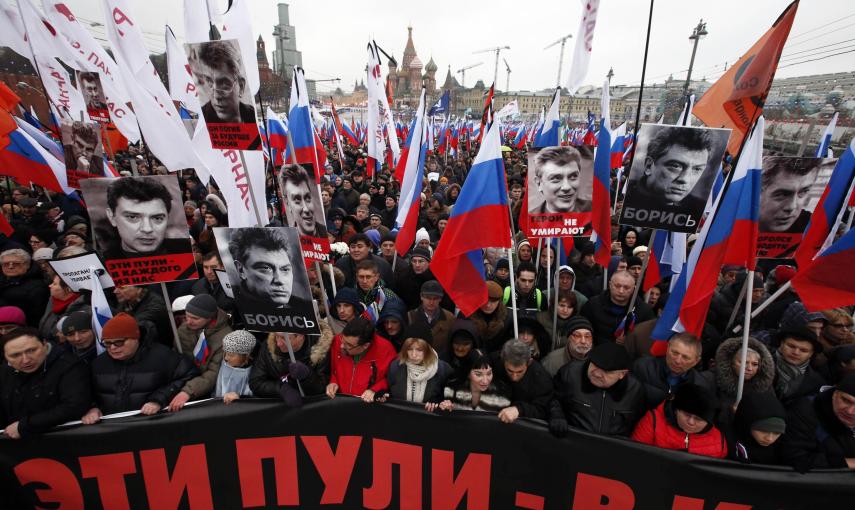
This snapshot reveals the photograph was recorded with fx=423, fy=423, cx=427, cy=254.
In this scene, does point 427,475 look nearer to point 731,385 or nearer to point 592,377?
point 592,377

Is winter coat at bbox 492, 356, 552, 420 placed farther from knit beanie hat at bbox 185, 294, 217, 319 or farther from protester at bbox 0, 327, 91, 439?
protester at bbox 0, 327, 91, 439

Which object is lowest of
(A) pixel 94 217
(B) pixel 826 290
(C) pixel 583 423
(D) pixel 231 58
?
(C) pixel 583 423

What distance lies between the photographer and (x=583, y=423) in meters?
2.95

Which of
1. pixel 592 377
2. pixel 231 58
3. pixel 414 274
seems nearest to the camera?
pixel 592 377

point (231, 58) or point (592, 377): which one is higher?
point (231, 58)

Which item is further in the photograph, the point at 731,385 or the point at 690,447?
the point at 731,385

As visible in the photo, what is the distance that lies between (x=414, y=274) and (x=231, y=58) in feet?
10.1

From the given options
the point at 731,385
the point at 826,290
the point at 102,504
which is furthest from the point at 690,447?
the point at 102,504

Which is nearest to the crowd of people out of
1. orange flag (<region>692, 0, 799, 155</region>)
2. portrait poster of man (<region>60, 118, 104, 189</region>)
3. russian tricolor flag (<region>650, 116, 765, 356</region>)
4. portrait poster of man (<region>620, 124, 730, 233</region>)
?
russian tricolor flag (<region>650, 116, 765, 356</region>)

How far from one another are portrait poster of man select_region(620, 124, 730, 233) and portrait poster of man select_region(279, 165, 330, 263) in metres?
2.93

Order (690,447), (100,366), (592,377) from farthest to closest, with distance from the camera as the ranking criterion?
(100,366), (592,377), (690,447)

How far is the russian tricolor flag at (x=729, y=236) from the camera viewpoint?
3219 mm

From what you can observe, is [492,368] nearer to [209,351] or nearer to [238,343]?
[238,343]

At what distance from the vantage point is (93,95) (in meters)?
6.46
